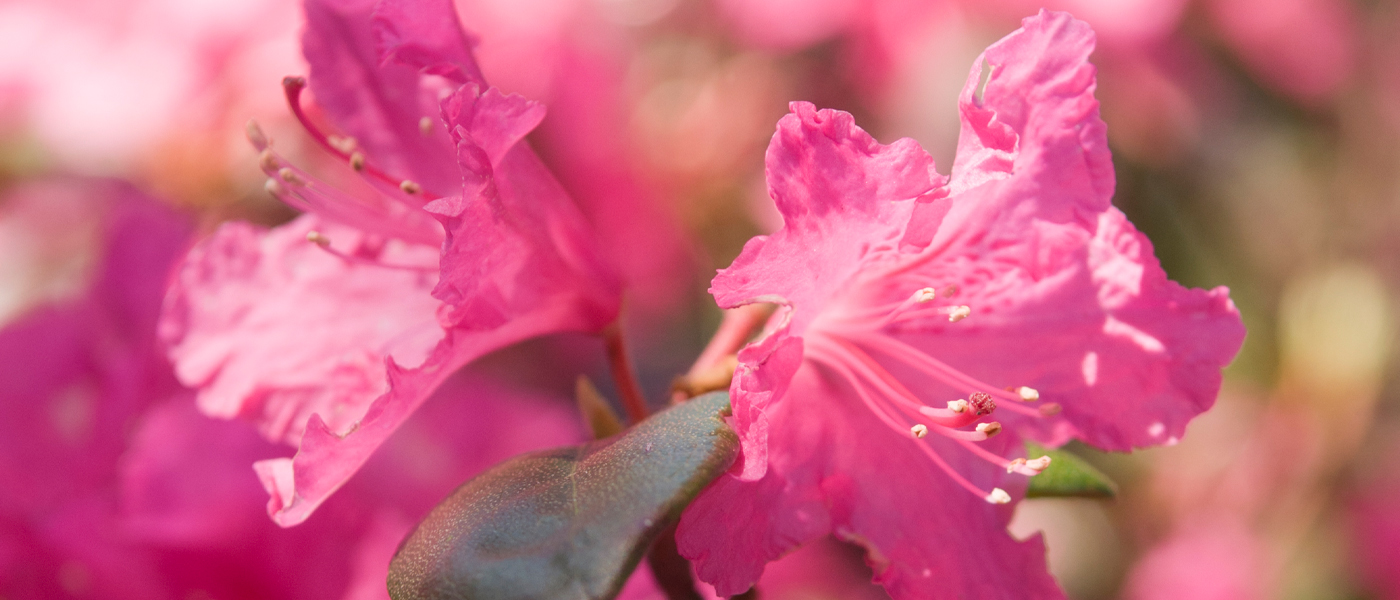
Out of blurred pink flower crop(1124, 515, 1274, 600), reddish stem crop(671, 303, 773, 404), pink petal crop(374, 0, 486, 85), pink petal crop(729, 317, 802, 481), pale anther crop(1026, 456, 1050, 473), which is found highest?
pink petal crop(374, 0, 486, 85)

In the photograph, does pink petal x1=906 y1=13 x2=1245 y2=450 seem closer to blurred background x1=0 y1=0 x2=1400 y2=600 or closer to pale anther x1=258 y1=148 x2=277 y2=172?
pale anther x1=258 y1=148 x2=277 y2=172

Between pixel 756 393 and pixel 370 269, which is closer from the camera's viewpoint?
pixel 756 393

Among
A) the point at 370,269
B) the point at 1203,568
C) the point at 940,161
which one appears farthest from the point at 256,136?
the point at 1203,568

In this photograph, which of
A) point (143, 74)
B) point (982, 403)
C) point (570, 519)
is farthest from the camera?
point (143, 74)

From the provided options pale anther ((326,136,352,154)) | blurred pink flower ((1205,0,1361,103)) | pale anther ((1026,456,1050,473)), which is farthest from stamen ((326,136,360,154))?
blurred pink flower ((1205,0,1361,103))

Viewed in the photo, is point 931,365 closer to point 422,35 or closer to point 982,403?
point 982,403

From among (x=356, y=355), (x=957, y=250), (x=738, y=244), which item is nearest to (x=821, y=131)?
(x=957, y=250)

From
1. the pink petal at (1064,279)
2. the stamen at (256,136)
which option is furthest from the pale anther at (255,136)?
the pink petal at (1064,279)
